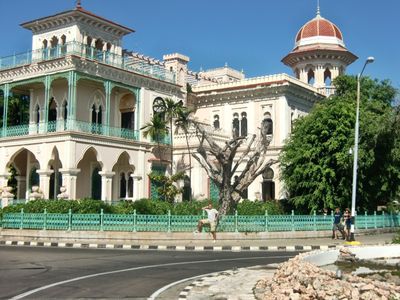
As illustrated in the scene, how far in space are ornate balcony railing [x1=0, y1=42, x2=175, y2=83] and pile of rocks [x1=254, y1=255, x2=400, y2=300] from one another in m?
26.4

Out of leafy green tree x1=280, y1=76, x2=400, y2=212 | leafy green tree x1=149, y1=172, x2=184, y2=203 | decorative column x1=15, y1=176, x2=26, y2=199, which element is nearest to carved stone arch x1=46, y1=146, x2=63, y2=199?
decorative column x1=15, y1=176, x2=26, y2=199

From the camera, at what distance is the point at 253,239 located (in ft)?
74.7

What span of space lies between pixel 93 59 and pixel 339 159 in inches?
635

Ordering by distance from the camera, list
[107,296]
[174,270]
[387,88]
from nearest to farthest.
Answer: [107,296] → [174,270] → [387,88]

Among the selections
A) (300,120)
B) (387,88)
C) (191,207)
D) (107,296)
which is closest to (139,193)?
(191,207)

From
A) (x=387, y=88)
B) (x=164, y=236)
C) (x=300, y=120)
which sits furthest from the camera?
(x=387, y=88)

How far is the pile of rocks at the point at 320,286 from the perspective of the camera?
700cm

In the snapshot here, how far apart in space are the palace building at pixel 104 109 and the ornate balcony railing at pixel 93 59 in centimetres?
8

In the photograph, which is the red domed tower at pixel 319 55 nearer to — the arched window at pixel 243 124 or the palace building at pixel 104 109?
the palace building at pixel 104 109

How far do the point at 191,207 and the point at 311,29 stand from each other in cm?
2671

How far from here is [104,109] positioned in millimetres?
36125

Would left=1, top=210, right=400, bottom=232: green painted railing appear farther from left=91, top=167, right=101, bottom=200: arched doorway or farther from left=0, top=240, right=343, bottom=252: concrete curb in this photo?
left=91, top=167, right=101, bottom=200: arched doorway

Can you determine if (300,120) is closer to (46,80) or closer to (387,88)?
(387,88)

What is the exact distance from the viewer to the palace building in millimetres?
32312
